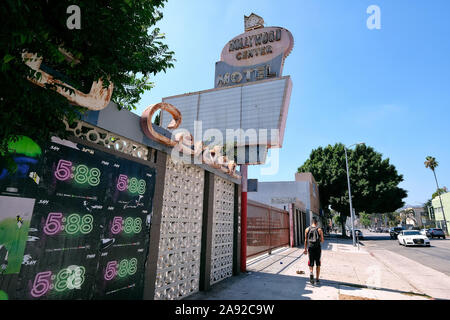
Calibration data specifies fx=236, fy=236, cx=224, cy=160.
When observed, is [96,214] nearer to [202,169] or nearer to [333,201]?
[202,169]

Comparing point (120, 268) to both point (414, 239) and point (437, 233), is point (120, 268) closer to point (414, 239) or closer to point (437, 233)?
point (414, 239)

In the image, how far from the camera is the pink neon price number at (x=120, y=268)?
129 inches

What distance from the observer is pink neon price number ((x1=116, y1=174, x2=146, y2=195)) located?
3.54m

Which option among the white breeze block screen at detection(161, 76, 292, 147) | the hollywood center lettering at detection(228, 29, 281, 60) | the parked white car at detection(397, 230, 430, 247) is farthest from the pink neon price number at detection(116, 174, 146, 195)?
the parked white car at detection(397, 230, 430, 247)

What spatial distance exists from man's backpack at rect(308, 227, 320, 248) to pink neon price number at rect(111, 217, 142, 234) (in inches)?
197

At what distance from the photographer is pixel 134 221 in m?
3.73

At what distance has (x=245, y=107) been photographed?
2025 centimetres

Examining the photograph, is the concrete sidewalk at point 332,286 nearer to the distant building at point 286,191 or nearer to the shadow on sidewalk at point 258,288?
the shadow on sidewalk at point 258,288

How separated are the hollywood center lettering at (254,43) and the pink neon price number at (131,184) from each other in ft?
61.6

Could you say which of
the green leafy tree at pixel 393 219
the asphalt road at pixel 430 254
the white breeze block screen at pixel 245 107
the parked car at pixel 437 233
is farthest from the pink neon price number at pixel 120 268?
the green leafy tree at pixel 393 219

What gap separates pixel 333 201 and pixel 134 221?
119ft

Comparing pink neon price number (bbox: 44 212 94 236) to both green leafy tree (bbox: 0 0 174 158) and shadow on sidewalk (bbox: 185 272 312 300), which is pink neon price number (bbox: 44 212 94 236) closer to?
green leafy tree (bbox: 0 0 174 158)

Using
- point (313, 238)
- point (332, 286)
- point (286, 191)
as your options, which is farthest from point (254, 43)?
point (332, 286)
